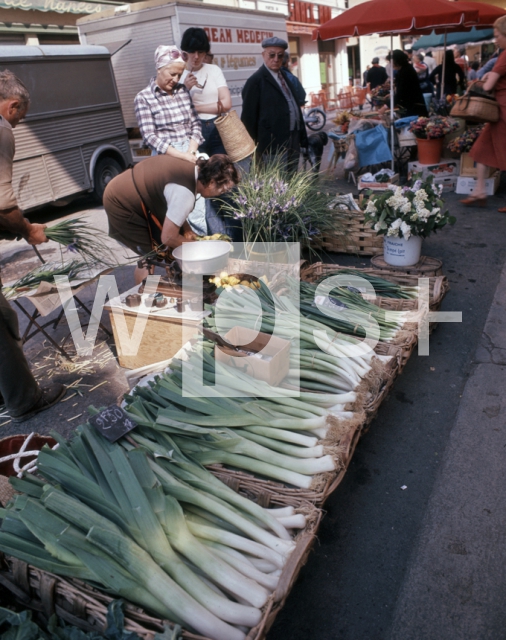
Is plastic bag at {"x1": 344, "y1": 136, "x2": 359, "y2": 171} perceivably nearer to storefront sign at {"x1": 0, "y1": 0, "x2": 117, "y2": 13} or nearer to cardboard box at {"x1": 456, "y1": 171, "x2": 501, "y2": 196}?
cardboard box at {"x1": 456, "y1": 171, "x2": 501, "y2": 196}

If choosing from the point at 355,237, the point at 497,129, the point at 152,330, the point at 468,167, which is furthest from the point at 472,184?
the point at 152,330

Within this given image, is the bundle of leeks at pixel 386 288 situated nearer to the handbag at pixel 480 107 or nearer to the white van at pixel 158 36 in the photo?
the handbag at pixel 480 107

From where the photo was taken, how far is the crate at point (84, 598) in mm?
1364

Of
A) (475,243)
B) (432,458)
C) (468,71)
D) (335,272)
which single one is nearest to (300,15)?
(468,71)

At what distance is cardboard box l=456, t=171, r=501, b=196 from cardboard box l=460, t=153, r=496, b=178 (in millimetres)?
57

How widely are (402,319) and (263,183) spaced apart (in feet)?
5.36

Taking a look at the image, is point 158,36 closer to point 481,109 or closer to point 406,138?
point 406,138

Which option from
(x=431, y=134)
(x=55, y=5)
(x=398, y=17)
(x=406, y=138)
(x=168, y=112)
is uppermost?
(x=55, y=5)

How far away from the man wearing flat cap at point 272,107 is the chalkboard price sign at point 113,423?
12.8 ft

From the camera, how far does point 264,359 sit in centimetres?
230

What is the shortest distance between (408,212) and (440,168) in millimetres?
3986

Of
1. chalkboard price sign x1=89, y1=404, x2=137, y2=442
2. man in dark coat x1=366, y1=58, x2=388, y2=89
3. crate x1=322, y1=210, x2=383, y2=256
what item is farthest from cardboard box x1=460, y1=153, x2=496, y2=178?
man in dark coat x1=366, y1=58, x2=388, y2=89

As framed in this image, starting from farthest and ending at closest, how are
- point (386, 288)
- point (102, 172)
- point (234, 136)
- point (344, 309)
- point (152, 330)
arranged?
point (102, 172) → point (234, 136) → point (386, 288) → point (152, 330) → point (344, 309)

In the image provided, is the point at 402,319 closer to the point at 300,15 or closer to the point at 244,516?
the point at 244,516
